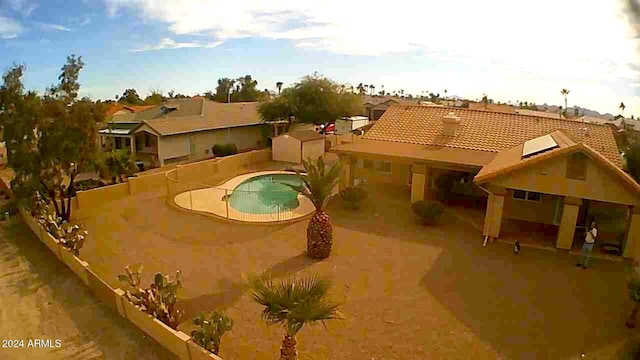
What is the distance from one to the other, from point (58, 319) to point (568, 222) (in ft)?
53.4

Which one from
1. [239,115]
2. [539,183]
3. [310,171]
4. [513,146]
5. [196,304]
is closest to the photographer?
[196,304]

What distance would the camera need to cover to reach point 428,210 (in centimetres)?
1827

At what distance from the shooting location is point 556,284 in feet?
44.0

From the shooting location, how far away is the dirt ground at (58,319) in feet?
32.9

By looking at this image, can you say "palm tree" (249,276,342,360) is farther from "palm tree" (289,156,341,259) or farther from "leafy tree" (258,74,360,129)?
"leafy tree" (258,74,360,129)

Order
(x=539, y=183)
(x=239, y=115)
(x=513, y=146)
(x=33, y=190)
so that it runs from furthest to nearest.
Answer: (x=239, y=115)
(x=513, y=146)
(x=33, y=190)
(x=539, y=183)

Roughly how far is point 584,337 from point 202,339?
8843 millimetres

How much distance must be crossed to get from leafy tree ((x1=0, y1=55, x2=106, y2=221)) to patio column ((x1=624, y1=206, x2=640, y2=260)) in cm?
2014

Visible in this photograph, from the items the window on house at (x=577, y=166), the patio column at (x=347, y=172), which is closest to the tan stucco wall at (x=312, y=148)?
the patio column at (x=347, y=172)

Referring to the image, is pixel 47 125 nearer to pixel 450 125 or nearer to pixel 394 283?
pixel 394 283

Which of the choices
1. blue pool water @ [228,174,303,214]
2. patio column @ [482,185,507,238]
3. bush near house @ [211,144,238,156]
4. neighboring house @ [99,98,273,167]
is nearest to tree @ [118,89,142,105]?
neighboring house @ [99,98,273,167]

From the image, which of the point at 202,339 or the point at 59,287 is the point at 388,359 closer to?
the point at 202,339

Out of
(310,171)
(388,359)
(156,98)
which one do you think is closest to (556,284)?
(388,359)

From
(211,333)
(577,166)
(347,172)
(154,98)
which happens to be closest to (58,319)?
(211,333)
